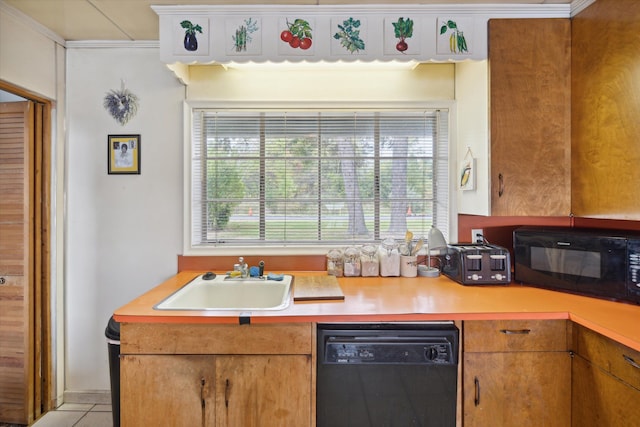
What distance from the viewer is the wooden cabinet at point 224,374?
136 cm

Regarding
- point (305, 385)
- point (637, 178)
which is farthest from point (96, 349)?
point (637, 178)

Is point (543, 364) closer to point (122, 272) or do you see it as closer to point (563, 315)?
point (563, 315)

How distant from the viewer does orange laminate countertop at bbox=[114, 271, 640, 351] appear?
132 centimetres

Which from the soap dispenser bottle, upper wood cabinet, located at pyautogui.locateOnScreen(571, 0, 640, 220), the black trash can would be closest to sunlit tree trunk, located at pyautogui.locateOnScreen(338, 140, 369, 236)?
the soap dispenser bottle

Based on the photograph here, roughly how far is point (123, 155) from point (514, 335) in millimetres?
2364

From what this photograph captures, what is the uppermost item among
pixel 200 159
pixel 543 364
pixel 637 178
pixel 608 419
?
pixel 200 159

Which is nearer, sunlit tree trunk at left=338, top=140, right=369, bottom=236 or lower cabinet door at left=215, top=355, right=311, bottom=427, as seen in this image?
lower cabinet door at left=215, top=355, right=311, bottom=427

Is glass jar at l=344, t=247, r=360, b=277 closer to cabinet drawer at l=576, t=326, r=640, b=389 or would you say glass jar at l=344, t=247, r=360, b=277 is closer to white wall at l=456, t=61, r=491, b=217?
white wall at l=456, t=61, r=491, b=217

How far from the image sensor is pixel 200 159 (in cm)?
217

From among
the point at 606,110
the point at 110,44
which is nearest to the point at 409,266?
Answer: the point at 606,110

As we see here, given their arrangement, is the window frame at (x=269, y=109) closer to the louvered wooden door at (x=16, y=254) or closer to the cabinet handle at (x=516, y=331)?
the louvered wooden door at (x=16, y=254)

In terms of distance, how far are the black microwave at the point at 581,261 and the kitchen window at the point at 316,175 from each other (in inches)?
21.1

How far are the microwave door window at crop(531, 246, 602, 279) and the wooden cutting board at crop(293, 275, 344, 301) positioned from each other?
105 cm

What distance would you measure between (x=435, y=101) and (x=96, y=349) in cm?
Answer: 271
